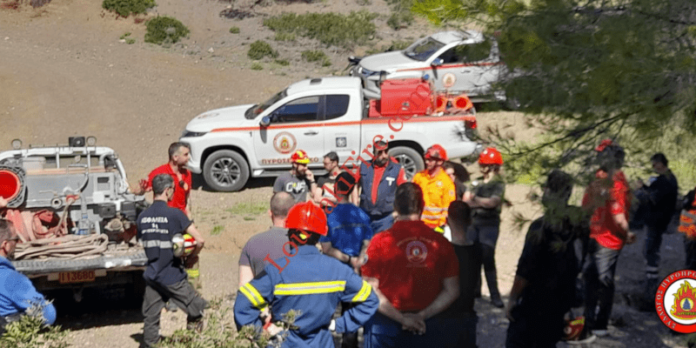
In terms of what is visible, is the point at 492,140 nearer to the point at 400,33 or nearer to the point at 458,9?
the point at 458,9

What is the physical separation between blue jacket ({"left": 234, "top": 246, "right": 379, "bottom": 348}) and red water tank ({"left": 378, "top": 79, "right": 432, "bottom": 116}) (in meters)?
9.15

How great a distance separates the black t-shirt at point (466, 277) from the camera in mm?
5944

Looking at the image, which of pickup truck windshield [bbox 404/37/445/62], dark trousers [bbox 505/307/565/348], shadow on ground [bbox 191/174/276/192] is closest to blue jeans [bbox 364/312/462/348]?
dark trousers [bbox 505/307/565/348]

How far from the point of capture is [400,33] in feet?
97.8

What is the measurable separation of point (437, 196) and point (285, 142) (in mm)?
5840

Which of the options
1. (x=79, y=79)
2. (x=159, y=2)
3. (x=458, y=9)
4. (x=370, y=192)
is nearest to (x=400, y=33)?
(x=159, y=2)

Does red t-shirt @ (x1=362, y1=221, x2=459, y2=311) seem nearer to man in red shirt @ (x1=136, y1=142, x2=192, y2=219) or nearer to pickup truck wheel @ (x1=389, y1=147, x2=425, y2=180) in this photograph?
man in red shirt @ (x1=136, y1=142, x2=192, y2=219)

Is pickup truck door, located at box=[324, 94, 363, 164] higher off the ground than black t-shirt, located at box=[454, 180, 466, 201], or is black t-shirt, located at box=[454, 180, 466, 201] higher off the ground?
pickup truck door, located at box=[324, 94, 363, 164]

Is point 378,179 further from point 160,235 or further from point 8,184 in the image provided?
point 8,184

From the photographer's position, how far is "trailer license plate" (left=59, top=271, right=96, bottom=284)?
7922 millimetres

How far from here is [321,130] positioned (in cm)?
1354

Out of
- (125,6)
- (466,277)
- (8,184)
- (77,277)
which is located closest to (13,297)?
(77,277)

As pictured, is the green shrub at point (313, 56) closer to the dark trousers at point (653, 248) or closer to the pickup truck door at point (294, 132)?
the pickup truck door at point (294, 132)

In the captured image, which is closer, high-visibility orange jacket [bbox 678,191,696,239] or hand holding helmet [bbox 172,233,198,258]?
hand holding helmet [bbox 172,233,198,258]
